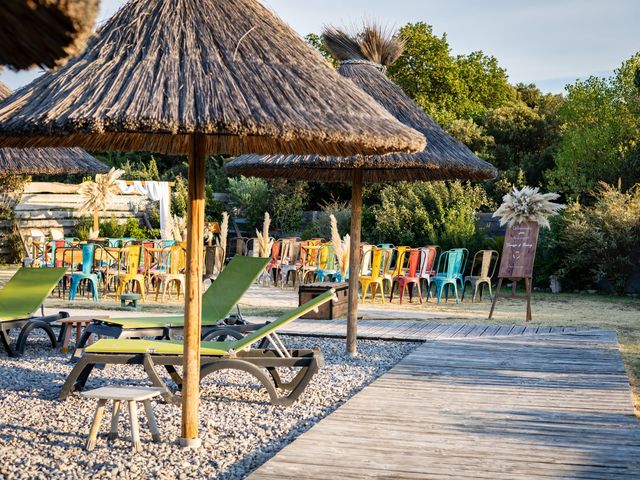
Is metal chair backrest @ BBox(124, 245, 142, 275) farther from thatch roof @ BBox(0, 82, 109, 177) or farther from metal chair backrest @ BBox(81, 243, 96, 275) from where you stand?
thatch roof @ BBox(0, 82, 109, 177)

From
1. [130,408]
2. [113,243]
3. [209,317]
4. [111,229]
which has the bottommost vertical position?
[130,408]

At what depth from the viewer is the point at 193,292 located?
494cm

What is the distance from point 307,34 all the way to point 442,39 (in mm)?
5828

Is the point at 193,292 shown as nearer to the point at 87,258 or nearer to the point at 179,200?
the point at 87,258

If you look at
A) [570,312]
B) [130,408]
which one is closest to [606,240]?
[570,312]

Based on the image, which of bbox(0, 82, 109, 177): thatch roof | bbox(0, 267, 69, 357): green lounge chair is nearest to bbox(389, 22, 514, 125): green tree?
bbox(0, 82, 109, 177): thatch roof

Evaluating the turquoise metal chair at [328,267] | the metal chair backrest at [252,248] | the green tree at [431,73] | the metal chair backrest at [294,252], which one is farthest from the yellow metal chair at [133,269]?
the green tree at [431,73]

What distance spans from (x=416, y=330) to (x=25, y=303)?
435cm

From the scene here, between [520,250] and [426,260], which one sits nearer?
[520,250]

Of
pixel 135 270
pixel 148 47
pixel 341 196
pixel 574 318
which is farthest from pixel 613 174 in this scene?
pixel 148 47

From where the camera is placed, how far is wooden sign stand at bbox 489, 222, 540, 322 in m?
11.8

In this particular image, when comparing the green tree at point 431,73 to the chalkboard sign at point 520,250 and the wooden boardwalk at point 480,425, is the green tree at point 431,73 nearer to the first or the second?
the chalkboard sign at point 520,250

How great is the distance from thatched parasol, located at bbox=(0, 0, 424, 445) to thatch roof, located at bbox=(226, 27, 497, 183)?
2.37 metres

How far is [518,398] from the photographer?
6168mm
